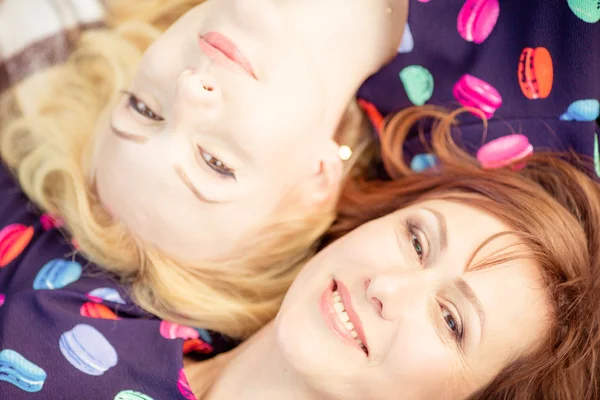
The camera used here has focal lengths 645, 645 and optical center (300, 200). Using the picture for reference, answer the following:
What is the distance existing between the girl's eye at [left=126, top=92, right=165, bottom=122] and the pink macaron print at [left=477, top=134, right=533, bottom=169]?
0.56m

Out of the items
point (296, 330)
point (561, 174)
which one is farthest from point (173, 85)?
point (561, 174)

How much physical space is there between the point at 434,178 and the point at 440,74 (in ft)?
0.62

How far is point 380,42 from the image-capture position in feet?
3.67

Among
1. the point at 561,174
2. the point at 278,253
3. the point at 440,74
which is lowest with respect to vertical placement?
the point at 278,253

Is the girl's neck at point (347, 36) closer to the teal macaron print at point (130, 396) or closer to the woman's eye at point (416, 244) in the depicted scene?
the woman's eye at point (416, 244)

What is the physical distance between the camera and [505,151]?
1131 mm

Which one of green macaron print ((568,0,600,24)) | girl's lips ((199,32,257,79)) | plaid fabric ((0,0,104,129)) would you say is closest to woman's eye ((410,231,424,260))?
girl's lips ((199,32,257,79))

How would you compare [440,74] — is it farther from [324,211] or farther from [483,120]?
[324,211]

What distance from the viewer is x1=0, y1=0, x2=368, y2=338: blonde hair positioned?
43.4 inches

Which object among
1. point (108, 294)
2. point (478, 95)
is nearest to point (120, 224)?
point (108, 294)

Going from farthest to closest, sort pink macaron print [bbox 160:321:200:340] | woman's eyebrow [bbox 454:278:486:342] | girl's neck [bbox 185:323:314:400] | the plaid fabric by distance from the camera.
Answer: the plaid fabric < pink macaron print [bbox 160:321:200:340] < girl's neck [bbox 185:323:314:400] < woman's eyebrow [bbox 454:278:486:342]

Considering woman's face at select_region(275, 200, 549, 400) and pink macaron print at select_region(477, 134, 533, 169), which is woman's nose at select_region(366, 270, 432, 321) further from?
pink macaron print at select_region(477, 134, 533, 169)

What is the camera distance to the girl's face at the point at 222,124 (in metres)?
0.97

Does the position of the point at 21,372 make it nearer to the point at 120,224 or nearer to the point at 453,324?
the point at 120,224
